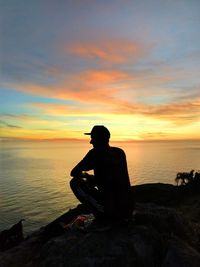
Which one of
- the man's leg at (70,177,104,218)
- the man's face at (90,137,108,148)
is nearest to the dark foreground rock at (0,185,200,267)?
the man's leg at (70,177,104,218)

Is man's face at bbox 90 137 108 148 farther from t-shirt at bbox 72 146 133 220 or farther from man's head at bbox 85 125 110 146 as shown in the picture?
t-shirt at bbox 72 146 133 220

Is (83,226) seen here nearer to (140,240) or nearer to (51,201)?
(140,240)

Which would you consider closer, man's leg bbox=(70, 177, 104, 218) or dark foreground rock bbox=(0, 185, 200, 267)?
dark foreground rock bbox=(0, 185, 200, 267)

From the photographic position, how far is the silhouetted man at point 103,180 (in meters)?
10.1

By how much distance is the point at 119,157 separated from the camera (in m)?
10.4

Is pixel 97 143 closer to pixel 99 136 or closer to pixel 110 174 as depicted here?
pixel 99 136

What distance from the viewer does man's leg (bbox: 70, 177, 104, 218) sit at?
10344 mm

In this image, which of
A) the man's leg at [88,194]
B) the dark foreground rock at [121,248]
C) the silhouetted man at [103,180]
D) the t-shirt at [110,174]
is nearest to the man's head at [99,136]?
the silhouetted man at [103,180]

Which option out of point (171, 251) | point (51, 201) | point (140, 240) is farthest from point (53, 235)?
point (51, 201)

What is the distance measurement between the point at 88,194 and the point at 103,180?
72 cm

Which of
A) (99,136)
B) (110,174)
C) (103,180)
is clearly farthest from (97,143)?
(103,180)

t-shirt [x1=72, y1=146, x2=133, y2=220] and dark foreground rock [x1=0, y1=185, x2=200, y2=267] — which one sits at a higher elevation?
t-shirt [x1=72, y1=146, x2=133, y2=220]

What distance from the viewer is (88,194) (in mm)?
10445

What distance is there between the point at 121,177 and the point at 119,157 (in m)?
0.64
